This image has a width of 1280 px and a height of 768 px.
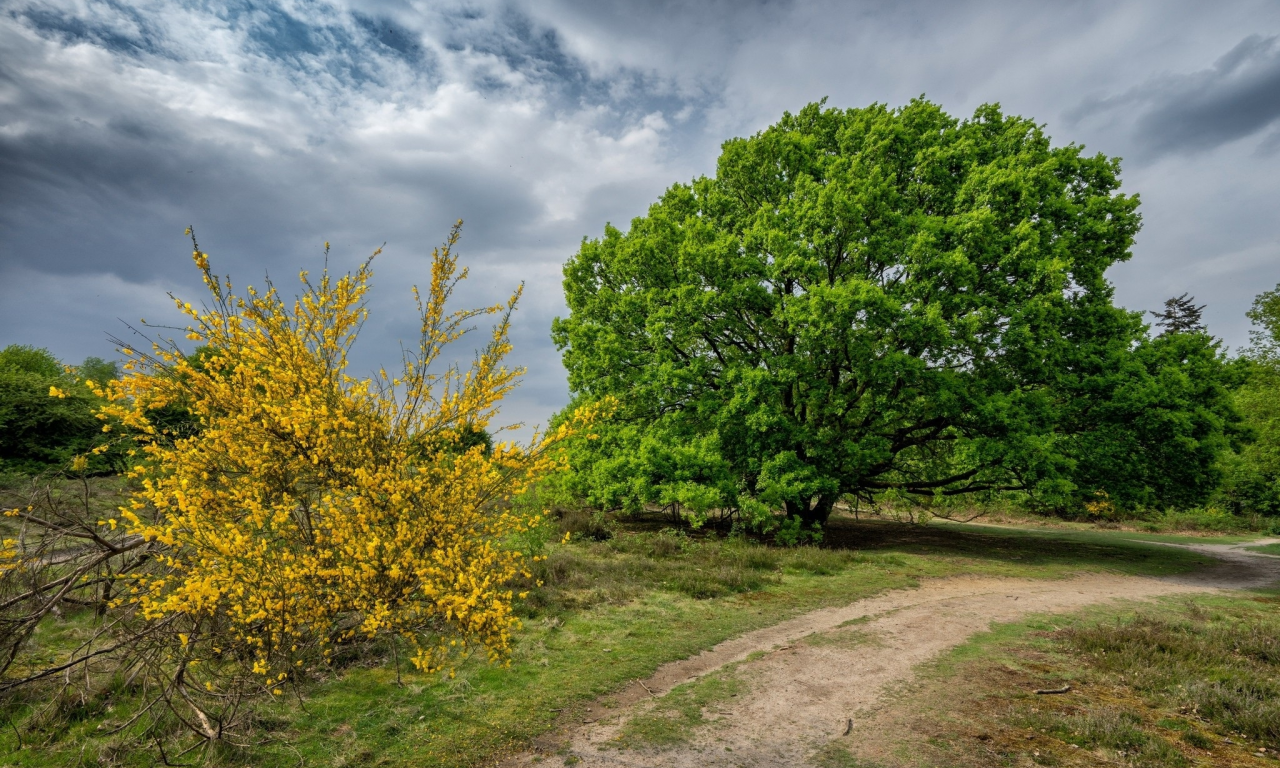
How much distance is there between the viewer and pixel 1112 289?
51.6ft

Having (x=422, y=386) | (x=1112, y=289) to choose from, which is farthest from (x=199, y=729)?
(x=1112, y=289)

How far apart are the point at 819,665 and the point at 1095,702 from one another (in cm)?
300

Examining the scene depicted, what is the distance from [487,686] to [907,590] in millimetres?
9170

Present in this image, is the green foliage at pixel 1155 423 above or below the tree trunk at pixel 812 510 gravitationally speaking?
above

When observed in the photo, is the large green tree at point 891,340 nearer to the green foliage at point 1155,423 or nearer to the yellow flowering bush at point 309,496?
the green foliage at point 1155,423

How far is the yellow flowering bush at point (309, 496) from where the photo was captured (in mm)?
4945

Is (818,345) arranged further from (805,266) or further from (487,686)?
(487,686)

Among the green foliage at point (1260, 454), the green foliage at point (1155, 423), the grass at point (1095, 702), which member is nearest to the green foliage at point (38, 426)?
the grass at point (1095, 702)

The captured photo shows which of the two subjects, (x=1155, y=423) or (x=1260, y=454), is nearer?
(x=1155, y=423)

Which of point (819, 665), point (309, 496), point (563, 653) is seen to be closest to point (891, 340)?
point (819, 665)

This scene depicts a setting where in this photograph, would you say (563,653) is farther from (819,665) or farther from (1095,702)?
(1095,702)

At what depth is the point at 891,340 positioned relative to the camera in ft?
49.2

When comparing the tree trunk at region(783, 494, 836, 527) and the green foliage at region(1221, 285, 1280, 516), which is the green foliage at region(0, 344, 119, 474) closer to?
the tree trunk at region(783, 494, 836, 527)

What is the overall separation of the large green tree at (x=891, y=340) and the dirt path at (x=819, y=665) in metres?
3.51
